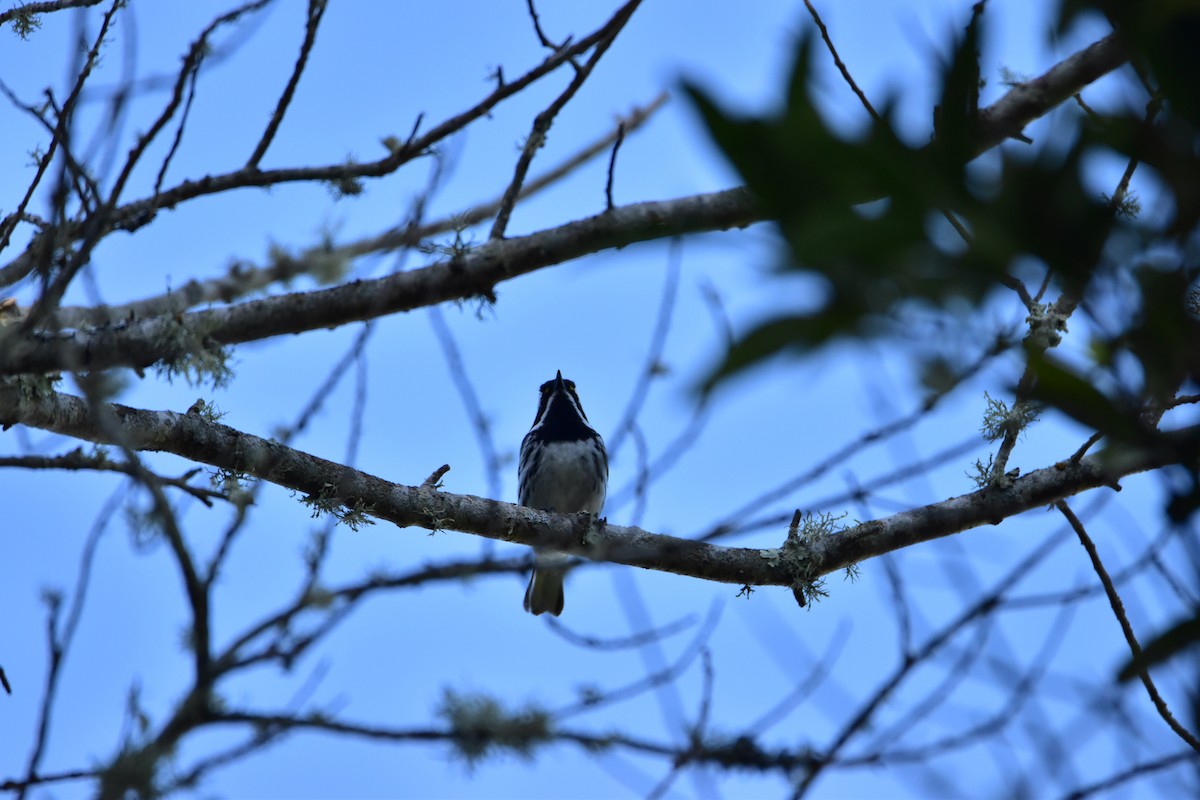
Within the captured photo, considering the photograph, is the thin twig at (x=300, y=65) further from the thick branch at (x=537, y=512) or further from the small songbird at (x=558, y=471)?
the small songbird at (x=558, y=471)

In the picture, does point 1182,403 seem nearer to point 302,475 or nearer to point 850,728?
point 850,728

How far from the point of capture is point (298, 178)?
450cm

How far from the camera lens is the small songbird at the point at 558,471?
22.6ft

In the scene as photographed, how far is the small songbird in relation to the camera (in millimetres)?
6887

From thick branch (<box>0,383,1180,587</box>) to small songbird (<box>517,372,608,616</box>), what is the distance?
2173 mm

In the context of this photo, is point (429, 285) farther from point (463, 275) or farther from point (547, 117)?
point (547, 117)

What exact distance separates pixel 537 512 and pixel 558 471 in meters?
2.27

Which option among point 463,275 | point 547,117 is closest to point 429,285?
point 463,275

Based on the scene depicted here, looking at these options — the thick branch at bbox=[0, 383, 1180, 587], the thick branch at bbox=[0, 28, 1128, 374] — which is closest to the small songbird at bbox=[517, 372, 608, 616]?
the thick branch at bbox=[0, 383, 1180, 587]

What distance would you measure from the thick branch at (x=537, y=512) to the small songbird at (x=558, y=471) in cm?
217

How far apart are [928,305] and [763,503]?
96cm

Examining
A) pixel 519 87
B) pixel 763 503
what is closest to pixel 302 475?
pixel 519 87

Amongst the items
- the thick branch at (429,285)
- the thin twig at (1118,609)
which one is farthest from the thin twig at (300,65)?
the thin twig at (1118,609)

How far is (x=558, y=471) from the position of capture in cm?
688
